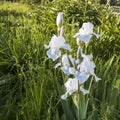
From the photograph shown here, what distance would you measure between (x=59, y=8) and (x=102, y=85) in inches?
Answer: 120

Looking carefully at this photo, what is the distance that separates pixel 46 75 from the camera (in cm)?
281

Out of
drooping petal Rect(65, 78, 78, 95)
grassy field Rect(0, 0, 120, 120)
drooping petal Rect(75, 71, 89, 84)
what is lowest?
grassy field Rect(0, 0, 120, 120)

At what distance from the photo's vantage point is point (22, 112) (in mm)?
2281

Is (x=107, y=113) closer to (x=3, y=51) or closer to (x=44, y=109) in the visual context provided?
(x=44, y=109)

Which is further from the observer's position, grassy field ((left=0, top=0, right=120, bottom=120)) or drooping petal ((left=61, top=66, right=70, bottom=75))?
grassy field ((left=0, top=0, right=120, bottom=120))

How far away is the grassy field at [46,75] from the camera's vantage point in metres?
2.34

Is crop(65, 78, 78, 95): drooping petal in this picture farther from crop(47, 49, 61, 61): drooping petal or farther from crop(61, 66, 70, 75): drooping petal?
crop(47, 49, 61, 61): drooping petal

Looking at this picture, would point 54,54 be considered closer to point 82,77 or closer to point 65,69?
point 65,69

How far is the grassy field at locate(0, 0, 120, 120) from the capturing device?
2336mm

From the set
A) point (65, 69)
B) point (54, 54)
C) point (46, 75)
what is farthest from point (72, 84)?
point (46, 75)

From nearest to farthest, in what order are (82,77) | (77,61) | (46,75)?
(82,77) < (77,61) < (46,75)

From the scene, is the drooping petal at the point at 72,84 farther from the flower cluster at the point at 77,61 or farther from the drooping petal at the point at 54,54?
the drooping petal at the point at 54,54

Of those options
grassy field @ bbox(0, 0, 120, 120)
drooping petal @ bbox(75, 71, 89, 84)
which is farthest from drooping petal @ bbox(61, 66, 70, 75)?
grassy field @ bbox(0, 0, 120, 120)

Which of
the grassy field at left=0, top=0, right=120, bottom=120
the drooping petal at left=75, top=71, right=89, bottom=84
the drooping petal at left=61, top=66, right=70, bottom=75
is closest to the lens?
the drooping petal at left=75, top=71, right=89, bottom=84
